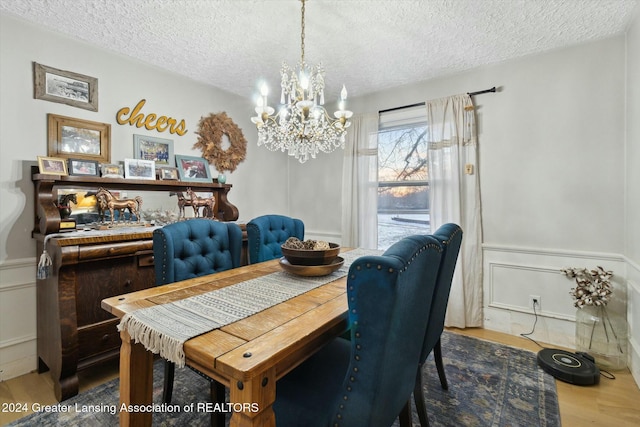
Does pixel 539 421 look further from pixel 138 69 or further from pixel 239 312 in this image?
pixel 138 69

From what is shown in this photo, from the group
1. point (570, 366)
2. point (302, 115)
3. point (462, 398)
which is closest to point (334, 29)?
point (302, 115)

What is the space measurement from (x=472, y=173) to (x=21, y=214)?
12.4 feet

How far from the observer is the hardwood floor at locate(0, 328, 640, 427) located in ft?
5.53

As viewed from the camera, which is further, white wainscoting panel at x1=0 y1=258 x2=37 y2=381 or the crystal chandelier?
white wainscoting panel at x1=0 y1=258 x2=37 y2=381

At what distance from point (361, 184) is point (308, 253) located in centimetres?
201

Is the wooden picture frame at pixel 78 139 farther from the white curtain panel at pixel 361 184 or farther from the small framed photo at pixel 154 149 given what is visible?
the white curtain panel at pixel 361 184

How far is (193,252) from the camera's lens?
1.88m

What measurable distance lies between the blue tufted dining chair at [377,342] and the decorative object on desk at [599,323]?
2.05m

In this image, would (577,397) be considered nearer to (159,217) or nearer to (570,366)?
(570,366)

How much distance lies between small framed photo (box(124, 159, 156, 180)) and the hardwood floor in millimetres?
1555

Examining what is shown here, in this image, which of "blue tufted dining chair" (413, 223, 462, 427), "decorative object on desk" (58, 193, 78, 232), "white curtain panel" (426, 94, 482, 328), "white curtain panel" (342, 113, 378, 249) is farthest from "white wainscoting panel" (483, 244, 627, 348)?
"decorative object on desk" (58, 193, 78, 232)

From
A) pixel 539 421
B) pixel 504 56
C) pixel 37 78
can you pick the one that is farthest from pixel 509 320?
pixel 37 78

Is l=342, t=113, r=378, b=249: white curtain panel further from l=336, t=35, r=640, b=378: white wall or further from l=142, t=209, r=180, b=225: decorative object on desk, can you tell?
l=142, t=209, r=180, b=225: decorative object on desk

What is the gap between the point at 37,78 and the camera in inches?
85.4
